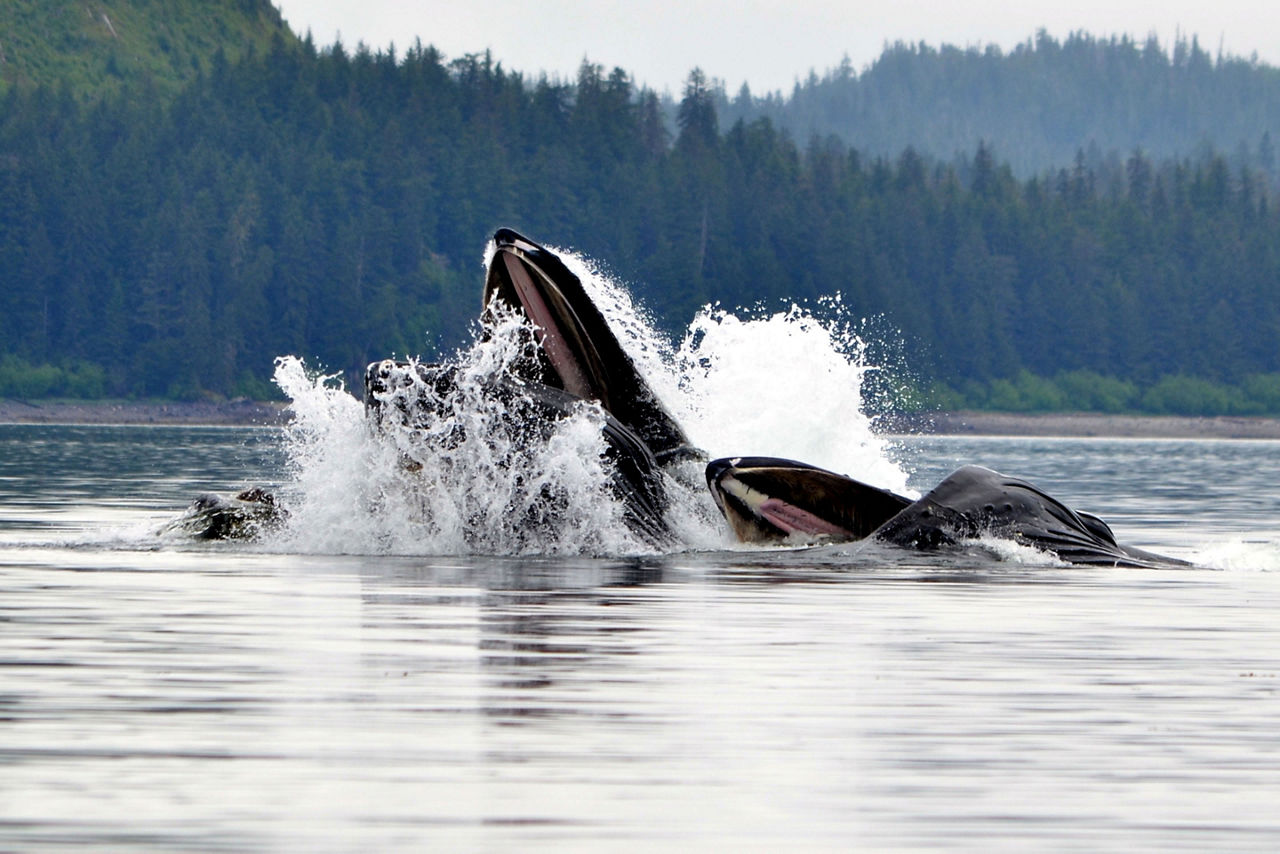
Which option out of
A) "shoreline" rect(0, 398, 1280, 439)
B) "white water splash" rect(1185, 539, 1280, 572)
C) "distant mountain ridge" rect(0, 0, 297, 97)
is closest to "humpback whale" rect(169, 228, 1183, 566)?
"white water splash" rect(1185, 539, 1280, 572)

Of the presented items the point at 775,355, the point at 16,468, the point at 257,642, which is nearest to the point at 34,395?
the point at 16,468

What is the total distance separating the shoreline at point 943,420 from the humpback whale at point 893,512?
100 m

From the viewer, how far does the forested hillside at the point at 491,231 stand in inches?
5655

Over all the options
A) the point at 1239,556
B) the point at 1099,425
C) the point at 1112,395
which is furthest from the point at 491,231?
the point at 1239,556

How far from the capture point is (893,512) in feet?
63.4

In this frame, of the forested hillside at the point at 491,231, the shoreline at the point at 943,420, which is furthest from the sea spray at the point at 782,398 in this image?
the forested hillside at the point at 491,231

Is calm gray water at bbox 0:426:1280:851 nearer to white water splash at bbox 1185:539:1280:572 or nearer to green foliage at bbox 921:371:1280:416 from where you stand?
white water splash at bbox 1185:539:1280:572

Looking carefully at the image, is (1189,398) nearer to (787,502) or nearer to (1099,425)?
(1099,425)

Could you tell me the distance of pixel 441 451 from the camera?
18297mm

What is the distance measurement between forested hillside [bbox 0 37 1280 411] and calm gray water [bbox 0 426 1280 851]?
120m

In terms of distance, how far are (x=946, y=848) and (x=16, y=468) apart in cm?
3670

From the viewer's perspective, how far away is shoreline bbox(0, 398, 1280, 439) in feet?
412

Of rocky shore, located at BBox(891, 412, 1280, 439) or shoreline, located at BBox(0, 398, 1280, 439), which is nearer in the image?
shoreline, located at BBox(0, 398, 1280, 439)

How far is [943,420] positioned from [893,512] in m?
122
